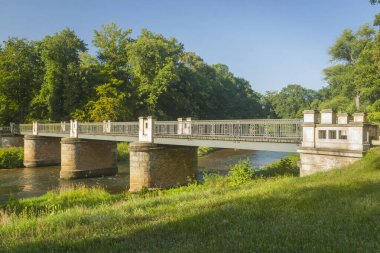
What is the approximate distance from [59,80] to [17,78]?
5.72 meters

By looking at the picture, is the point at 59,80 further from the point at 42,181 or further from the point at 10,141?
the point at 42,181

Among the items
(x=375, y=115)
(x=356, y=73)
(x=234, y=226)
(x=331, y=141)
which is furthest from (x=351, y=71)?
(x=234, y=226)

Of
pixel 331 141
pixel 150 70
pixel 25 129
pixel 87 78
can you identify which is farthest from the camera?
pixel 150 70

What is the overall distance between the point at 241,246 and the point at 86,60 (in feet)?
153

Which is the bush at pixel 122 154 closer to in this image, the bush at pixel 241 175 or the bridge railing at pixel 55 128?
the bridge railing at pixel 55 128

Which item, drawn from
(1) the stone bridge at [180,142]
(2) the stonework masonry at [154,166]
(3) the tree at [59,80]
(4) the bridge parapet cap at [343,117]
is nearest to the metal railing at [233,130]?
(1) the stone bridge at [180,142]

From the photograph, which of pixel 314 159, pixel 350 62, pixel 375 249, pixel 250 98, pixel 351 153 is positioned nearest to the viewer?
pixel 375 249

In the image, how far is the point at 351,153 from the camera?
10.8 metres

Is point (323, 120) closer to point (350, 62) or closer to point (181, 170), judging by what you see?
point (181, 170)

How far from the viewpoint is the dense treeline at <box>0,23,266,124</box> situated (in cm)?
4144

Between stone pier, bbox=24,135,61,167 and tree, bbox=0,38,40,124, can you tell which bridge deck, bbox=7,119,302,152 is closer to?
stone pier, bbox=24,135,61,167

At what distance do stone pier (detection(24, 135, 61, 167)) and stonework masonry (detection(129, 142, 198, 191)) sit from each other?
58.2 ft

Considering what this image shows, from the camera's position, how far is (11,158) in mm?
30766

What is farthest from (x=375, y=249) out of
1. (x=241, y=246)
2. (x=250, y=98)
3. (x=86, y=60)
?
(x=250, y=98)
